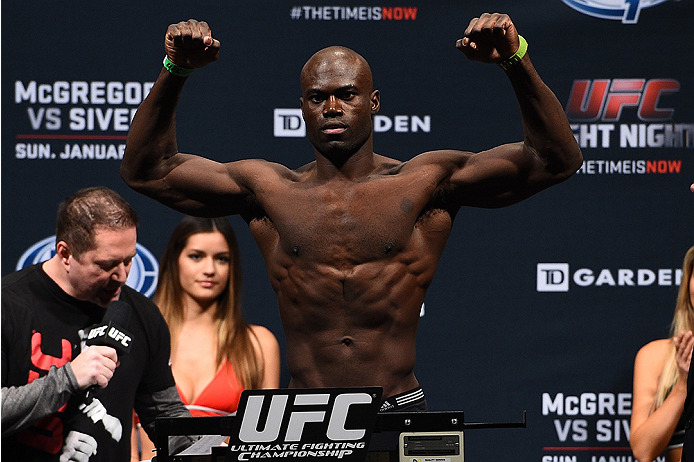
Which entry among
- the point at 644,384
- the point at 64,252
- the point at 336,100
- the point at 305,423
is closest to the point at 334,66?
the point at 336,100

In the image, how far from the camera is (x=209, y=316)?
313 cm

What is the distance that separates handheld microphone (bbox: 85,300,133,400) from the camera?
6.22ft

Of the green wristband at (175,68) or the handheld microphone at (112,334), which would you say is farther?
the green wristband at (175,68)

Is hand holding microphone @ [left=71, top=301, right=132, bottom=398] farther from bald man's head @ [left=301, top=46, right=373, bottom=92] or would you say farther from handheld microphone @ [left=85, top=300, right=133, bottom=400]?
bald man's head @ [left=301, top=46, right=373, bottom=92]

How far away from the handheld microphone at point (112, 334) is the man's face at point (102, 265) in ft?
0.34

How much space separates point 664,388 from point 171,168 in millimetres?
1735

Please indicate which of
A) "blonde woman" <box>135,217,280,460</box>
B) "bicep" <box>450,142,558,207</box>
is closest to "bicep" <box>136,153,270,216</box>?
"bicep" <box>450,142,558,207</box>

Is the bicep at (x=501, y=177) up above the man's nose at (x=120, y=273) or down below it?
above

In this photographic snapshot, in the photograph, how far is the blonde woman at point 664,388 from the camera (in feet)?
9.16

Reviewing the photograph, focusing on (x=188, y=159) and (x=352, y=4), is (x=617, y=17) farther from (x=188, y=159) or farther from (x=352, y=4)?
(x=188, y=159)

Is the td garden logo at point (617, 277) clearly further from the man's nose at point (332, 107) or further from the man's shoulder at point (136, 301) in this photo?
the man's shoulder at point (136, 301)

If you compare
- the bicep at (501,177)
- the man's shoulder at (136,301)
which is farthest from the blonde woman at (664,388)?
the man's shoulder at (136,301)

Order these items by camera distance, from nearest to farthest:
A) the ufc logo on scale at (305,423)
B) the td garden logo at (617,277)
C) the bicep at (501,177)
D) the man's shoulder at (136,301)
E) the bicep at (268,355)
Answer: the ufc logo on scale at (305,423) → the bicep at (501,177) → the man's shoulder at (136,301) → the bicep at (268,355) → the td garden logo at (617,277)

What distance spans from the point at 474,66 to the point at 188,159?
1434mm
